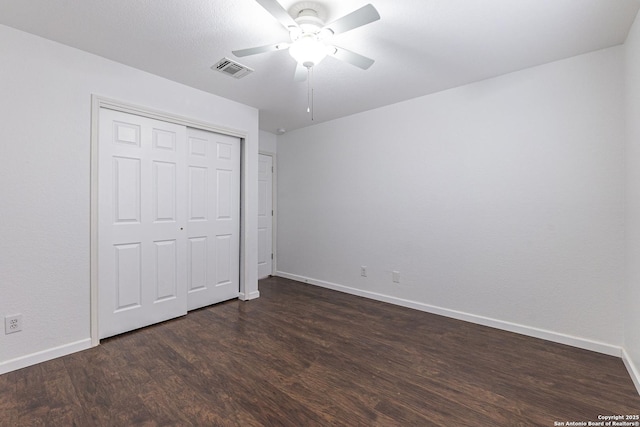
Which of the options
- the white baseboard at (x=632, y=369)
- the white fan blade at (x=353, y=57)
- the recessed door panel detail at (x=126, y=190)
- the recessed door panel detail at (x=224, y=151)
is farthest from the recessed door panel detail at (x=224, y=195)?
the white baseboard at (x=632, y=369)

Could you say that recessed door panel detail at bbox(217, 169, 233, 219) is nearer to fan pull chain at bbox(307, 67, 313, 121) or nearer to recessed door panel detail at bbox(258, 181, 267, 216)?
recessed door panel detail at bbox(258, 181, 267, 216)

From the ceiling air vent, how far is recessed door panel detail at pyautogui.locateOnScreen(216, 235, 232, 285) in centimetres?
190

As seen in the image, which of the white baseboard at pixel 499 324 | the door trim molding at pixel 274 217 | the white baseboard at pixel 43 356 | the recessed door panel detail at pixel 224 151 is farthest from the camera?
the door trim molding at pixel 274 217

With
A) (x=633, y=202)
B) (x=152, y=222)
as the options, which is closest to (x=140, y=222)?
(x=152, y=222)

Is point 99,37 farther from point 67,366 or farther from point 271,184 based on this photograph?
point 271,184

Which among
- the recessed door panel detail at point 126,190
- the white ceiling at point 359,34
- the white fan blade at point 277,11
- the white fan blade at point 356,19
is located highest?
the white ceiling at point 359,34

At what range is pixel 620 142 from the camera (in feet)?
7.71

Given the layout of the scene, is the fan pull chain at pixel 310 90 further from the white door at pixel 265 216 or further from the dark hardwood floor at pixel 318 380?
the dark hardwood floor at pixel 318 380

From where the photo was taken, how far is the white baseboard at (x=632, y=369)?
193 centimetres

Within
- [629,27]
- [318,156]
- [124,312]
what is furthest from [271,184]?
[629,27]

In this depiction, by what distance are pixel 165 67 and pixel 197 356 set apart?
2.61 meters

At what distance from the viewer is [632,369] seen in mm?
2051

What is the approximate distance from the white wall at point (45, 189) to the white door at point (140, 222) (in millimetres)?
171

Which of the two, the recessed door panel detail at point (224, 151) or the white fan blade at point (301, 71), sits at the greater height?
the white fan blade at point (301, 71)
